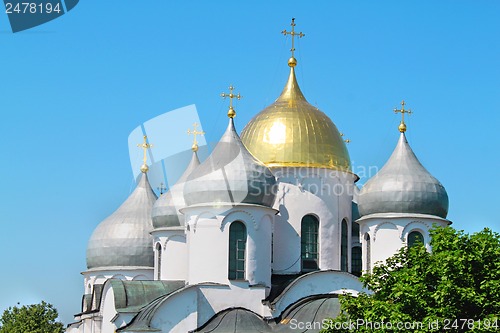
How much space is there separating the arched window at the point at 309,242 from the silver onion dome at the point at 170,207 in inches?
175

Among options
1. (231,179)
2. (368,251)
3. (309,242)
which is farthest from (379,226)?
(231,179)

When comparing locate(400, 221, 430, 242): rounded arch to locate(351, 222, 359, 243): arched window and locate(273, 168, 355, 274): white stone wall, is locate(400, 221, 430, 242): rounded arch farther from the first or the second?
locate(351, 222, 359, 243): arched window

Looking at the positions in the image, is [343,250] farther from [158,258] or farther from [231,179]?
[158,258]

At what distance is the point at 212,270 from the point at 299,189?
444 cm

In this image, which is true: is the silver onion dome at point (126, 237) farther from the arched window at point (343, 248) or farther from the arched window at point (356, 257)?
the arched window at point (343, 248)

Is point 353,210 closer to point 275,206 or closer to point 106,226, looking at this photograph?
point 275,206

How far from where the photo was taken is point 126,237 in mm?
36938

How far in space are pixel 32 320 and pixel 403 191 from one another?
88.3 ft

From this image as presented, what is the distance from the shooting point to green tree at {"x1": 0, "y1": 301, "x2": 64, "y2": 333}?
51.0 metres

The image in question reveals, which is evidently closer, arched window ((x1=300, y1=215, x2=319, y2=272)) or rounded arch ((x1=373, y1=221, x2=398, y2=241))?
rounded arch ((x1=373, y1=221, x2=398, y2=241))

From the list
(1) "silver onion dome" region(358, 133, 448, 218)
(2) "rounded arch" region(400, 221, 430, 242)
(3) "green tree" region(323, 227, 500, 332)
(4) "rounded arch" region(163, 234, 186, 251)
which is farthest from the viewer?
(4) "rounded arch" region(163, 234, 186, 251)

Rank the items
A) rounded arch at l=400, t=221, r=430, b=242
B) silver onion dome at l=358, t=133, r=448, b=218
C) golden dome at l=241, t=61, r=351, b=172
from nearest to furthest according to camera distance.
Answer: rounded arch at l=400, t=221, r=430, b=242 < silver onion dome at l=358, t=133, r=448, b=218 < golden dome at l=241, t=61, r=351, b=172

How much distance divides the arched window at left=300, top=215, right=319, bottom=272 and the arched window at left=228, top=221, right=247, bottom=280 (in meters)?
2.96

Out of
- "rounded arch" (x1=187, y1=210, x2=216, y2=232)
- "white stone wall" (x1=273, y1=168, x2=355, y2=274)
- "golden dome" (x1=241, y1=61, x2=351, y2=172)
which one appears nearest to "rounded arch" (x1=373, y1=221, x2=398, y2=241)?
"white stone wall" (x1=273, y1=168, x2=355, y2=274)
